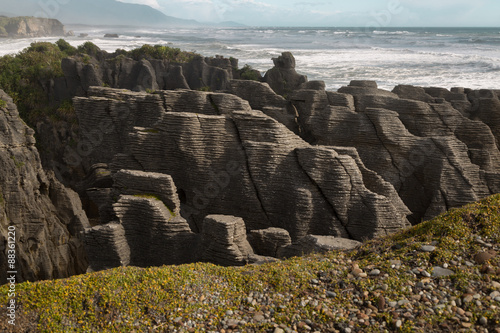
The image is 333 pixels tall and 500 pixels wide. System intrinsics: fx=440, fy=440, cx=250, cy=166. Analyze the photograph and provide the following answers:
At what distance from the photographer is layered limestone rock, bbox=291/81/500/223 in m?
18.5

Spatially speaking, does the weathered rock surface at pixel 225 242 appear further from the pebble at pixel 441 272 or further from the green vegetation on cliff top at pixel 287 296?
the pebble at pixel 441 272

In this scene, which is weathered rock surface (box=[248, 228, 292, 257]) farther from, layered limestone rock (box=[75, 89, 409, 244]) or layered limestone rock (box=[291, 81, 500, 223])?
layered limestone rock (box=[291, 81, 500, 223])

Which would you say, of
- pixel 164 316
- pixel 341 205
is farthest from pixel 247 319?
pixel 341 205

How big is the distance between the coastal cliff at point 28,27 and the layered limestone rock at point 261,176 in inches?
6354

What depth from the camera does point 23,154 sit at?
53.7ft

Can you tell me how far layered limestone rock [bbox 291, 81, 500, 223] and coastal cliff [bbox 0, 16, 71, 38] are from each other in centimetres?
16128

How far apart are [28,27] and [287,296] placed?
178 metres

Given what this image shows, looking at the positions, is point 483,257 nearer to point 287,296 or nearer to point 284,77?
point 287,296

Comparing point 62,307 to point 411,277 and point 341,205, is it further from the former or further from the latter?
point 341,205

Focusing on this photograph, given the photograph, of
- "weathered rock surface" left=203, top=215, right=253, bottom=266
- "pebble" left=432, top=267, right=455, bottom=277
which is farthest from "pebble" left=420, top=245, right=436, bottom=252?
"weathered rock surface" left=203, top=215, right=253, bottom=266

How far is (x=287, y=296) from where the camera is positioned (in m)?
9.92

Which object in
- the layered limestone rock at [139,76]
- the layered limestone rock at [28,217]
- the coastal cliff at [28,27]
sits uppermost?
the coastal cliff at [28,27]

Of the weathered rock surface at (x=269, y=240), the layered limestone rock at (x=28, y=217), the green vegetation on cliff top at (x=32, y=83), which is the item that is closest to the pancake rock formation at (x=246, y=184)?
the weathered rock surface at (x=269, y=240)

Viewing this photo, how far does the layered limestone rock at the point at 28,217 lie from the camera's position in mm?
15633
